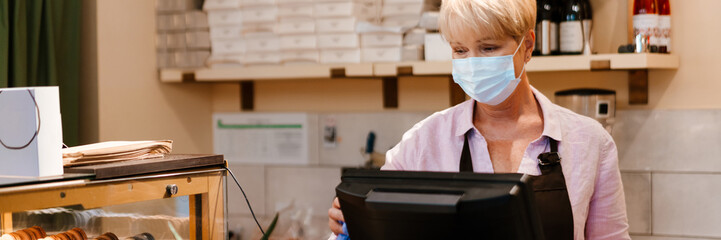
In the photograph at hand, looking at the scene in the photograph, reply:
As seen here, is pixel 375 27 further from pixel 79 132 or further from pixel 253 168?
pixel 79 132

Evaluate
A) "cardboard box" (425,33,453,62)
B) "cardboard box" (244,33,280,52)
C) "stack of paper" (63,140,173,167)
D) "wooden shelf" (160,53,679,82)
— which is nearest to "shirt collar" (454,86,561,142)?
"stack of paper" (63,140,173,167)

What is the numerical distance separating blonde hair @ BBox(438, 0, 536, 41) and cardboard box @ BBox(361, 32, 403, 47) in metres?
1.53

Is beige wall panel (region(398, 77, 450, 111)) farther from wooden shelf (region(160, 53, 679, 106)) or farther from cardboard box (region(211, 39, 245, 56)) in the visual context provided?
cardboard box (region(211, 39, 245, 56))

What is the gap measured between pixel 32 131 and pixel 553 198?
0.95 metres

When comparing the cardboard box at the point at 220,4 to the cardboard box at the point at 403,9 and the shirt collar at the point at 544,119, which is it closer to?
the cardboard box at the point at 403,9

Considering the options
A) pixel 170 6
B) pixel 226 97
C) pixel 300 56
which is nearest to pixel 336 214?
pixel 300 56

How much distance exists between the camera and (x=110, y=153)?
1.41m

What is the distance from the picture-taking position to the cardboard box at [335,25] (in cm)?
304

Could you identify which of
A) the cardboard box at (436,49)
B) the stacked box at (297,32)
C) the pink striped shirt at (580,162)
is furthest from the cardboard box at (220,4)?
the pink striped shirt at (580,162)

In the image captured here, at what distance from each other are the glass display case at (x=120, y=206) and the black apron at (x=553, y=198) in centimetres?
64

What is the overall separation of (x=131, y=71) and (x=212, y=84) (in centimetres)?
56

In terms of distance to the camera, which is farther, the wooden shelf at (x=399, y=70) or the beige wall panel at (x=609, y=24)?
the beige wall panel at (x=609, y=24)

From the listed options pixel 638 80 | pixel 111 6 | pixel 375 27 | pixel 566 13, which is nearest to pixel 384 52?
pixel 375 27

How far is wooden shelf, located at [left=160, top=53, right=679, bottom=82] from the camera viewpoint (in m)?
2.65
